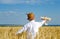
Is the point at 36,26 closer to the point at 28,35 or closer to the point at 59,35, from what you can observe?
the point at 28,35

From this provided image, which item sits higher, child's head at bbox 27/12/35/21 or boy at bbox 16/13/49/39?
child's head at bbox 27/12/35/21

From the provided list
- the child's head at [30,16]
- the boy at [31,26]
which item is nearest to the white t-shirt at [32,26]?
the boy at [31,26]

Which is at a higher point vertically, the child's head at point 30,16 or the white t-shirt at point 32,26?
the child's head at point 30,16

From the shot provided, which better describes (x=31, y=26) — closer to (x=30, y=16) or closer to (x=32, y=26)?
(x=32, y=26)

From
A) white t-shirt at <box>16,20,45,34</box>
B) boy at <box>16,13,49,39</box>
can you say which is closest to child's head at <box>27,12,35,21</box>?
boy at <box>16,13,49,39</box>

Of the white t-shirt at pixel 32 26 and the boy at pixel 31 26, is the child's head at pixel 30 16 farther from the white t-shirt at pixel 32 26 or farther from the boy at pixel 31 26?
the white t-shirt at pixel 32 26

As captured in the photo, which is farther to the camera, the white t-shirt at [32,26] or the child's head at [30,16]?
the white t-shirt at [32,26]

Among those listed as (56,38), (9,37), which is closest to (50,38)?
(56,38)

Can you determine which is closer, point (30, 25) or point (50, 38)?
point (30, 25)

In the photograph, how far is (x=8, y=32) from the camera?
951 centimetres

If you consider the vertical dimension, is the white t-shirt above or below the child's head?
below

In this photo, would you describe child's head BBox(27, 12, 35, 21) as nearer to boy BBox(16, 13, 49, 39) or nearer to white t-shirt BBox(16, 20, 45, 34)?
boy BBox(16, 13, 49, 39)

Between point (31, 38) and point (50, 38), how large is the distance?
112 inches

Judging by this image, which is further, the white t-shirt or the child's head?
the white t-shirt
